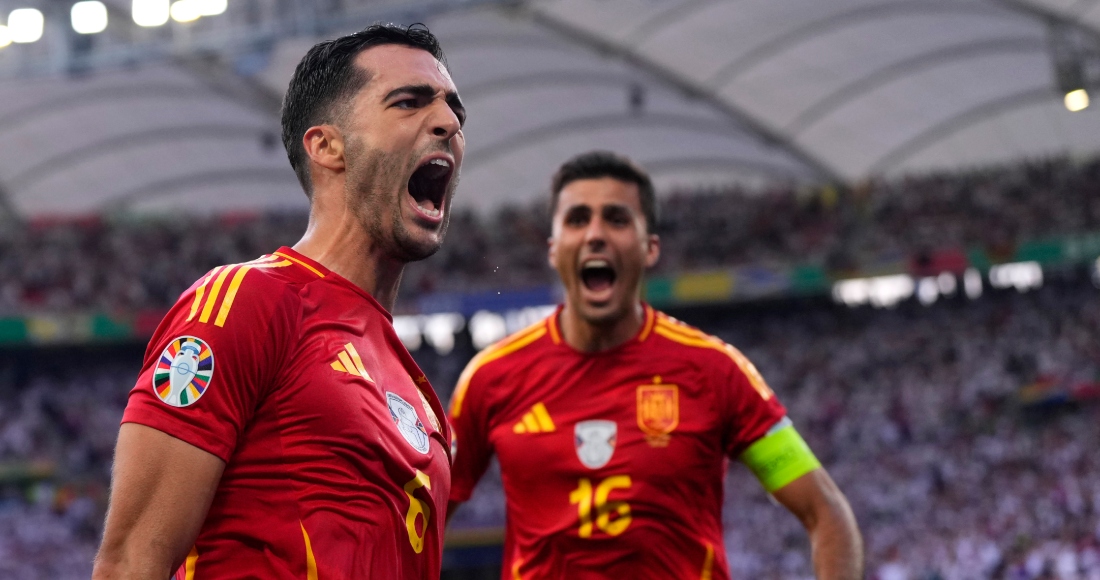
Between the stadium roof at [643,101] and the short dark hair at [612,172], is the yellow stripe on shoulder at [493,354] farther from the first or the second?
the stadium roof at [643,101]

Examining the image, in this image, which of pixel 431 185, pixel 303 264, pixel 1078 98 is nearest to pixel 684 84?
pixel 1078 98

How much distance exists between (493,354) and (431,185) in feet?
6.63

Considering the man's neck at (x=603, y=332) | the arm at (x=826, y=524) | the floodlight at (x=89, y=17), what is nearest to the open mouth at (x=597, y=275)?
the man's neck at (x=603, y=332)

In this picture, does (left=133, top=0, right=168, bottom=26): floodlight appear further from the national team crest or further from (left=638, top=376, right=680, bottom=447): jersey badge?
the national team crest

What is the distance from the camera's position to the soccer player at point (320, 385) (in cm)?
188

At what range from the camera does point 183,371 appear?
6.22 feet

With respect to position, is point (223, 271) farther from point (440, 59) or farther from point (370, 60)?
point (440, 59)

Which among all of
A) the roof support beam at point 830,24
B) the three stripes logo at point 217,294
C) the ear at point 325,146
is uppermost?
the roof support beam at point 830,24

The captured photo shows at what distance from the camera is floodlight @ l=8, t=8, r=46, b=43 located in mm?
19062

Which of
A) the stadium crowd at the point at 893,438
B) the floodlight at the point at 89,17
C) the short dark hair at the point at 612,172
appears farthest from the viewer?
the stadium crowd at the point at 893,438

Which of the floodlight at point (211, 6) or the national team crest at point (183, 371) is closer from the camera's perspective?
the national team crest at point (183, 371)

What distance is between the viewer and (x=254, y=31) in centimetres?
1897

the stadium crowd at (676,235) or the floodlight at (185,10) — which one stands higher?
the floodlight at (185,10)

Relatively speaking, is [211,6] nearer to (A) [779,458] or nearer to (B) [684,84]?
(B) [684,84]
